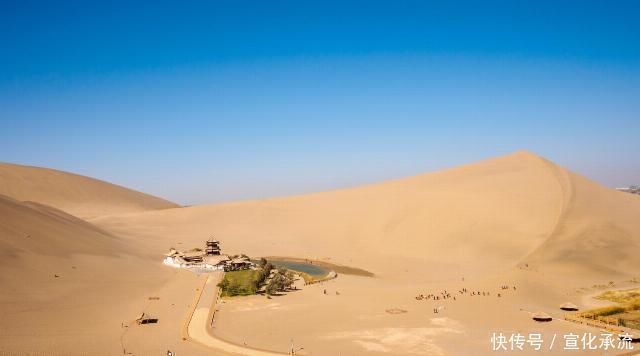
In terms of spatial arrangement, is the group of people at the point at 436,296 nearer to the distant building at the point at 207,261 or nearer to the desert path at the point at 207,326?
the desert path at the point at 207,326

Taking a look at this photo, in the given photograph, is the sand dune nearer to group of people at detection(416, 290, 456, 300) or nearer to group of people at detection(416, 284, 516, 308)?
group of people at detection(416, 284, 516, 308)

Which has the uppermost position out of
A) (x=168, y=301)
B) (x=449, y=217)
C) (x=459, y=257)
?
(x=449, y=217)

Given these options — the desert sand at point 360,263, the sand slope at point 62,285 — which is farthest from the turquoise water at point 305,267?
the sand slope at point 62,285

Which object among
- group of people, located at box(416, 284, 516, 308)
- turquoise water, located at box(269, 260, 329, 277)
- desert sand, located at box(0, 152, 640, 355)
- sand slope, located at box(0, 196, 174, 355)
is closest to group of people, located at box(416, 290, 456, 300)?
group of people, located at box(416, 284, 516, 308)

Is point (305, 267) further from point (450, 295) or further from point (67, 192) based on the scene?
point (67, 192)

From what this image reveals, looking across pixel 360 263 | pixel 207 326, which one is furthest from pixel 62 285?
pixel 360 263

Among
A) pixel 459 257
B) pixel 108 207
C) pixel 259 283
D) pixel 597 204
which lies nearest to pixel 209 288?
pixel 259 283

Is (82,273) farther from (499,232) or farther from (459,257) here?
(499,232)
